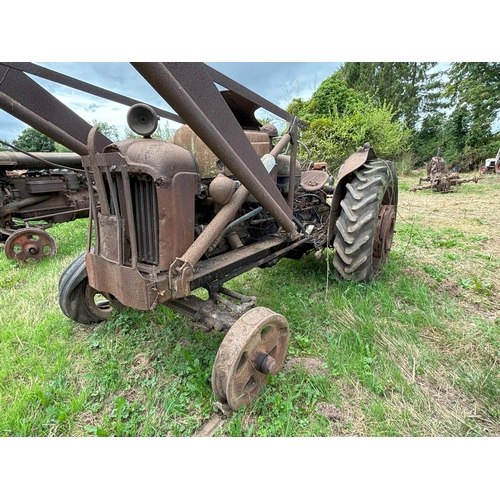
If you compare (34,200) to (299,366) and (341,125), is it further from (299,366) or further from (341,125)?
(341,125)

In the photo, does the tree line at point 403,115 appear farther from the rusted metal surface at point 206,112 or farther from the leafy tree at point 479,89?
the rusted metal surface at point 206,112

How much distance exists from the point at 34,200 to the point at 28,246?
4.41 ft

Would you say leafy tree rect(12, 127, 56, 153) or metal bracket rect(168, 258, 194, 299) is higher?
leafy tree rect(12, 127, 56, 153)

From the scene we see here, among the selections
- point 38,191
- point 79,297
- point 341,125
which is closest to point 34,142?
point 38,191

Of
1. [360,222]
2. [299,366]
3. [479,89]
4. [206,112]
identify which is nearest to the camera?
[206,112]

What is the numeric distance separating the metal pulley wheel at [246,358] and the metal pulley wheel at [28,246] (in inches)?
163

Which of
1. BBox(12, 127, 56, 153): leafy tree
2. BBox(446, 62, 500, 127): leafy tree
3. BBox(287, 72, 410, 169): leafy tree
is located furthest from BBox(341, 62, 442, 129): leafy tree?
BBox(12, 127, 56, 153): leafy tree

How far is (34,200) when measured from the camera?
5.16m

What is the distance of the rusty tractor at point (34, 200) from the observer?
170 inches

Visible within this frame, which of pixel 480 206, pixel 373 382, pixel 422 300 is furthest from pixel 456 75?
pixel 373 382

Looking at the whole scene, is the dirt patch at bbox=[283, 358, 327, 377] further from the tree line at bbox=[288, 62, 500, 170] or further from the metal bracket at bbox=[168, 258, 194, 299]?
the tree line at bbox=[288, 62, 500, 170]

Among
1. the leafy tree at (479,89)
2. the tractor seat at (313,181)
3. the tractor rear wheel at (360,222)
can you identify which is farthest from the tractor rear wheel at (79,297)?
the leafy tree at (479,89)

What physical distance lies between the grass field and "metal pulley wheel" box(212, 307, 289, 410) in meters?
0.12

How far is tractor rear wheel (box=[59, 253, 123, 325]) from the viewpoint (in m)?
2.30
